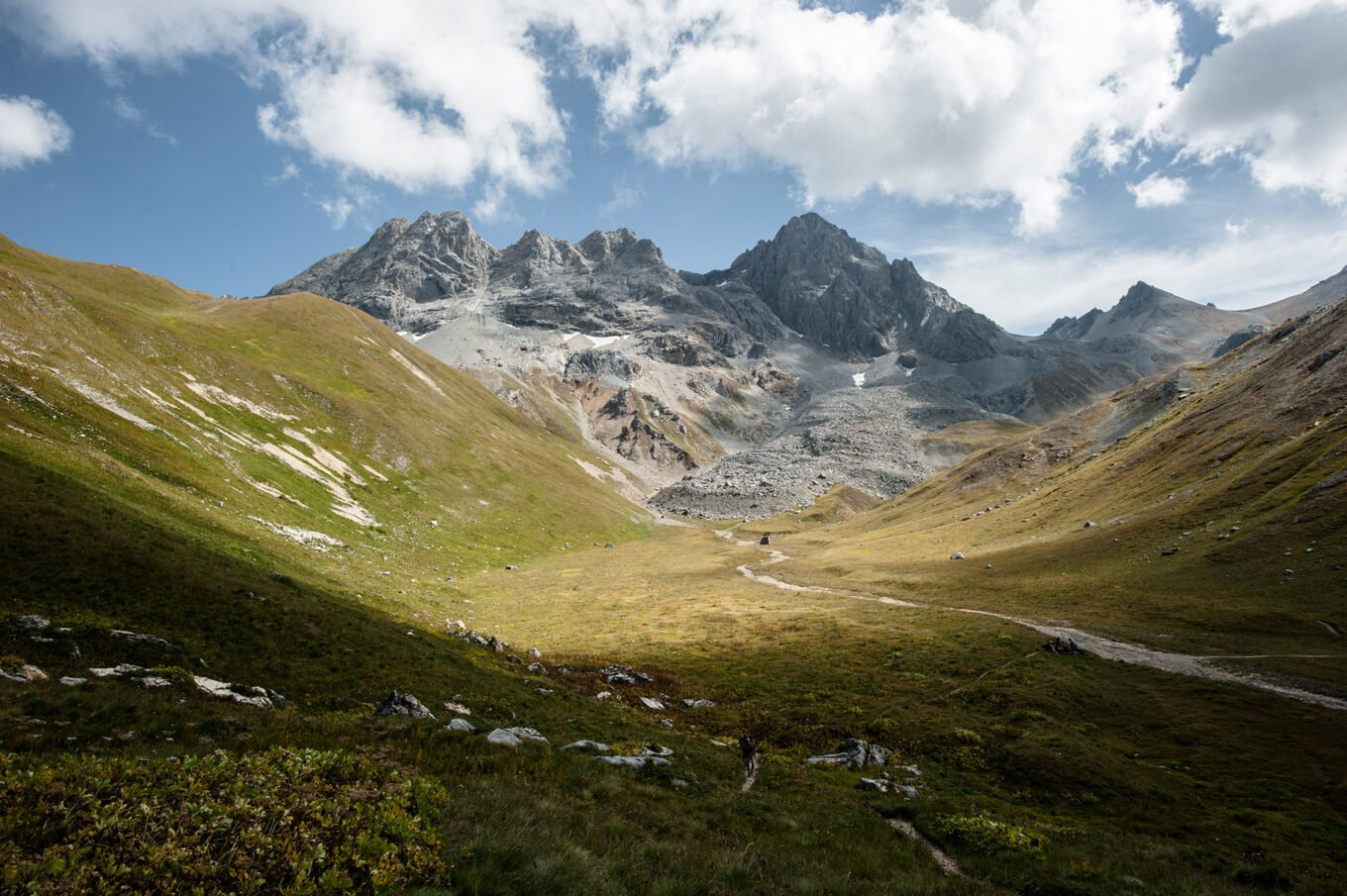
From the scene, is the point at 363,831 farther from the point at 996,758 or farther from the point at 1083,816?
the point at 996,758

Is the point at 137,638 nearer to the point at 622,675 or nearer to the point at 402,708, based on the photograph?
the point at 402,708

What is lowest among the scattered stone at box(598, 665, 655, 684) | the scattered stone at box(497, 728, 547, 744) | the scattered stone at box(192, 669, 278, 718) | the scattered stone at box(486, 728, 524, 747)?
the scattered stone at box(598, 665, 655, 684)

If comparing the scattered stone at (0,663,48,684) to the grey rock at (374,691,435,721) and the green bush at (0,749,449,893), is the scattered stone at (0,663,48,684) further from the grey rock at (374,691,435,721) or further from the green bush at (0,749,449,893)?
the green bush at (0,749,449,893)

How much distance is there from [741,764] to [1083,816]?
13.9 meters

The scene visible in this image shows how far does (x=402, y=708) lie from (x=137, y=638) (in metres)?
10.4

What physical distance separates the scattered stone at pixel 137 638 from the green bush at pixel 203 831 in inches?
617

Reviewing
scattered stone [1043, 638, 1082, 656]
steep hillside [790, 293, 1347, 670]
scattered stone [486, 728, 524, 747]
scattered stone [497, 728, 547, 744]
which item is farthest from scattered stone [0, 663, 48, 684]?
steep hillside [790, 293, 1347, 670]

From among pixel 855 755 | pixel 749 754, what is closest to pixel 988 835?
pixel 749 754

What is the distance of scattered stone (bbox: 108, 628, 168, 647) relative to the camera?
2086 cm

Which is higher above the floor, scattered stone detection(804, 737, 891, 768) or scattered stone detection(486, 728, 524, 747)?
scattered stone detection(486, 728, 524, 747)

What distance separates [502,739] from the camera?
18.6m

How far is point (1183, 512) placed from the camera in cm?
7181

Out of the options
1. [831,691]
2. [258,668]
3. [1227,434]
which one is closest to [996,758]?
[831,691]

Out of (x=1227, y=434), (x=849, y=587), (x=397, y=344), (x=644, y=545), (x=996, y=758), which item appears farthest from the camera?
(x=397, y=344)
